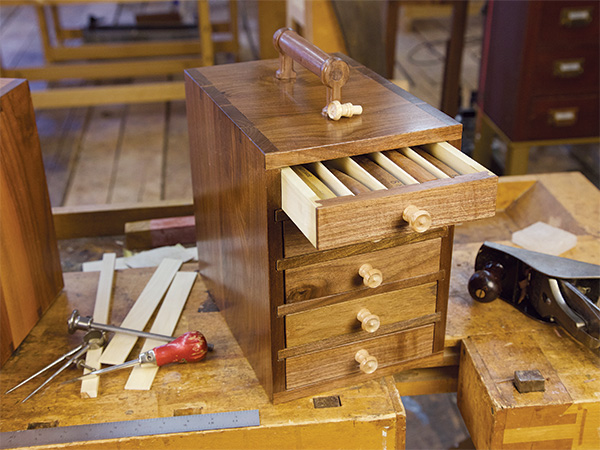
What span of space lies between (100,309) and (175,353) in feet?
0.84

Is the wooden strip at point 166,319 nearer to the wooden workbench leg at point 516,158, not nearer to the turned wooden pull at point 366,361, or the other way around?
the turned wooden pull at point 366,361

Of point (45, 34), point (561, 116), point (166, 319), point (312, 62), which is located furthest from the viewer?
point (45, 34)

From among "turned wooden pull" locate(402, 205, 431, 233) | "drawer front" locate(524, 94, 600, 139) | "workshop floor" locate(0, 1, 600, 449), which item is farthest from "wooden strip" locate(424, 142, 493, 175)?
"drawer front" locate(524, 94, 600, 139)

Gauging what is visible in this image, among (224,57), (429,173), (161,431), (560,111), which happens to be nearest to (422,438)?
(161,431)

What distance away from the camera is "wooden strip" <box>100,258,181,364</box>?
1.20m

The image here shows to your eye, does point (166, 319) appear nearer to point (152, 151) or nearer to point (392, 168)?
point (392, 168)

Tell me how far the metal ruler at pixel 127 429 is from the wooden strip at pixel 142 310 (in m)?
0.16

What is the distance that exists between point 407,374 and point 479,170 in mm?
478

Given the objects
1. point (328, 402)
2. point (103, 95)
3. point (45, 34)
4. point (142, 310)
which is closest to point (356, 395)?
point (328, 402)

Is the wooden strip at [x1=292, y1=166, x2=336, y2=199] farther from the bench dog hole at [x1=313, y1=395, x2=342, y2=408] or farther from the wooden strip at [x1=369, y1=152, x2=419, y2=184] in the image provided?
the bench dog hole at [x1=313, y1=395, x2=342, y2=408]

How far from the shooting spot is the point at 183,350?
3.78 feet

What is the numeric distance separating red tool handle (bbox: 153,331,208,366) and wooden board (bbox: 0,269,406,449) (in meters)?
0.02

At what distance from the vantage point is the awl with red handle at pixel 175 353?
1.14 metres

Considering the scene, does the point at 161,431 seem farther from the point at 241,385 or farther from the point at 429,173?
the point at 429,173
